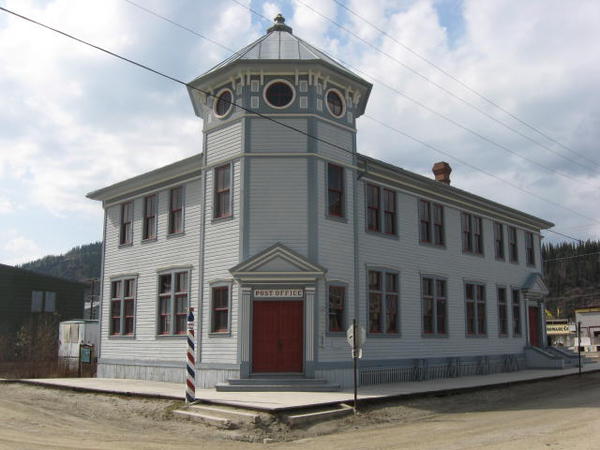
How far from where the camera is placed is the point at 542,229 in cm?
3512

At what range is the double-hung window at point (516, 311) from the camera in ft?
102

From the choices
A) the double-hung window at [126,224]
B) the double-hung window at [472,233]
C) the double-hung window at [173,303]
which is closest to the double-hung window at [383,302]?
the double-hung window at [472,233]

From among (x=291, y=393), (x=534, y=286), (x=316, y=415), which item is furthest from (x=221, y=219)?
(x=534, y=286)

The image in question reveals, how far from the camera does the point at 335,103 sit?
2131cm

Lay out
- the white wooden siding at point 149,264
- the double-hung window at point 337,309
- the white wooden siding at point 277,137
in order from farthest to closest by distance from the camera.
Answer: the white wooden siding at point 149,264
the white wooden siding at point 277,137
the double-hung window at point 337,309

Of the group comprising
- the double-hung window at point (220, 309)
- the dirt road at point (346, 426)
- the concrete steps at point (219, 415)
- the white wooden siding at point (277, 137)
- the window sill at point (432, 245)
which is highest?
the white wooden siding at point (277, 137)

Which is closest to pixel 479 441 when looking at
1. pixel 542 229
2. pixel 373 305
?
pixel 373 305

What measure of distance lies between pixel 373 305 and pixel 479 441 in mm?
10634

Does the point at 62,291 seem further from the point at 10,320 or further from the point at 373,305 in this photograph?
the point at 373,305

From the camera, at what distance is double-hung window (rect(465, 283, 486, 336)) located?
27.5 metres

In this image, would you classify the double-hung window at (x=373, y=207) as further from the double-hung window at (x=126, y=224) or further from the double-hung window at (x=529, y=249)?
the double-hung window at (x=529, y=249)

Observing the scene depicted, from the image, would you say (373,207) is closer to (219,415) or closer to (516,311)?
(219,415)

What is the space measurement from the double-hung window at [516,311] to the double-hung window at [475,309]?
11.1 ft

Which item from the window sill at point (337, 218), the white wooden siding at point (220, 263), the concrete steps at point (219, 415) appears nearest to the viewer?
the concrete steps at point (219, 415)
